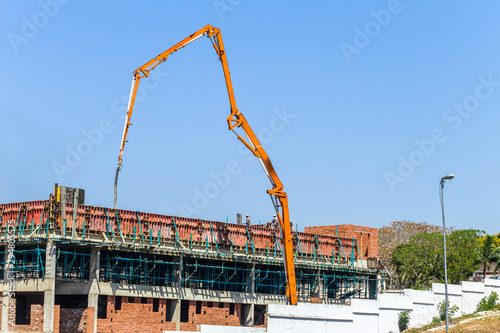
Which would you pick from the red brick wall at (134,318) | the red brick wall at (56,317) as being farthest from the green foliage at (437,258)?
the red brick wall at (56,317)

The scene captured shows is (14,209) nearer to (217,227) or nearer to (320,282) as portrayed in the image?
(217,227)

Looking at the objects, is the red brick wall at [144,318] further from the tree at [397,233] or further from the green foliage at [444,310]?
the tree at [397,233]

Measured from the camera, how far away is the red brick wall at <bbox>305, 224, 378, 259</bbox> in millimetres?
72188

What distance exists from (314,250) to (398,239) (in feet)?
107

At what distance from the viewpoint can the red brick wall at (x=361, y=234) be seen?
72.2 meters

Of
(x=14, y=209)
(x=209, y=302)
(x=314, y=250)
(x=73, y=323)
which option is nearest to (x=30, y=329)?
(x=73, y=323)

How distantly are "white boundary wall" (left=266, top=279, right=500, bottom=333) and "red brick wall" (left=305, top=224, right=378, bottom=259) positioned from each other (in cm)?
1310

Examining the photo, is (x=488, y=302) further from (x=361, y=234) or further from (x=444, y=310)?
(x=361, y=234)

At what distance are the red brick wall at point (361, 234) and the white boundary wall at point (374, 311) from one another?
13.1 metres

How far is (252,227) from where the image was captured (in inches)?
2537

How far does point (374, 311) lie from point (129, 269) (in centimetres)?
1900

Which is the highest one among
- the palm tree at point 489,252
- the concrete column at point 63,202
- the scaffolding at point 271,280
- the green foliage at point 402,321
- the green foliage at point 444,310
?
the concrete column at point 63,202

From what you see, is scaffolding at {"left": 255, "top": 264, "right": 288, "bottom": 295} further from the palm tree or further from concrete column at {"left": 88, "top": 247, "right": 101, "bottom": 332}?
the palm tree


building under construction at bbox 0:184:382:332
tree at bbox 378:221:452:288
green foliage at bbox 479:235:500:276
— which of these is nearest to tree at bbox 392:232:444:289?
green foliage at bbox 479:235:500:276
